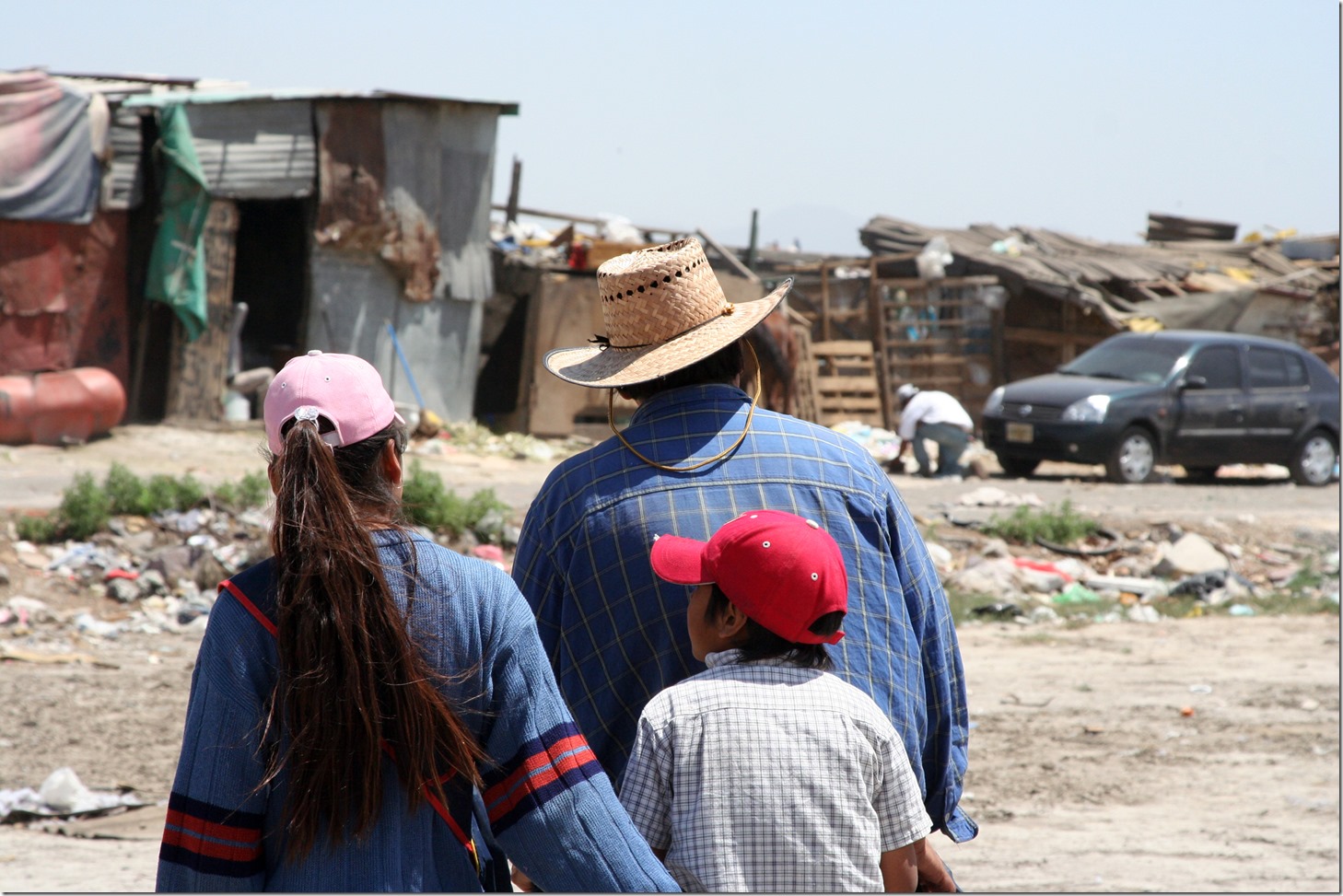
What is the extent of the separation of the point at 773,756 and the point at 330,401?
882mm

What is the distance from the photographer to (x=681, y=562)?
2285mm

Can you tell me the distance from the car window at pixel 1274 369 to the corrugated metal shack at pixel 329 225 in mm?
9831

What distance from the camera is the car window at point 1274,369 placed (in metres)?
16.2

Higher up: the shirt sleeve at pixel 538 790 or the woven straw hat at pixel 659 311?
the woven straw hat at pixel 659 311

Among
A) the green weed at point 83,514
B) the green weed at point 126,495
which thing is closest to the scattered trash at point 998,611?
the green weed at point 126,495

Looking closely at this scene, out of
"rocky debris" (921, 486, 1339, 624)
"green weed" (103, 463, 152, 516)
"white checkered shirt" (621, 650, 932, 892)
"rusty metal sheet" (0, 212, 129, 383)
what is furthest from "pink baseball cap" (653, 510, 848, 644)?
"rusty metal sheet" (0, 212, 129, 383)

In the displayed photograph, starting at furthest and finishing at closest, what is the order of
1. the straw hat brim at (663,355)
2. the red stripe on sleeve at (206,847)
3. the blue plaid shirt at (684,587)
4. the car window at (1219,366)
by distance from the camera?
the car window at (1219,366)
the straw hat brim at (663,355)
the blue plaid shirt at (684,587)
the red stripe on sleeve at (206,847)

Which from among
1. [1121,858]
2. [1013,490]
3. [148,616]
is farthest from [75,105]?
[1121,858]

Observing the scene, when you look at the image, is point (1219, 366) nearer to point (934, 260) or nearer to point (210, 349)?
point (934, 260)

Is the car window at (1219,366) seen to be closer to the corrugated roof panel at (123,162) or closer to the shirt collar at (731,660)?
the corrugated roof panel at (123,162)

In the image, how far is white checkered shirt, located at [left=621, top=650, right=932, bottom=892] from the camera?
2127 mm

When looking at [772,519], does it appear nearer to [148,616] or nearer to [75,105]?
[148,616]

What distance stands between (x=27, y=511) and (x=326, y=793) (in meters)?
9.55

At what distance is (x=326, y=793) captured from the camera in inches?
69.7
